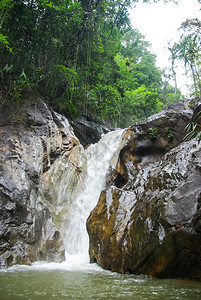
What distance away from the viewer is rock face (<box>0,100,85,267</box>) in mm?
5297

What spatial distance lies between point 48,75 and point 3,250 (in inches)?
264

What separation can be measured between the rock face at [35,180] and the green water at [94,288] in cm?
183

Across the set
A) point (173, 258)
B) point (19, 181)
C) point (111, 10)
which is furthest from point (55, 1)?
point (173, 258)

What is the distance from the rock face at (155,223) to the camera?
373 cm

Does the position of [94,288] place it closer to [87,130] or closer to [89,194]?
Result: [89,194]

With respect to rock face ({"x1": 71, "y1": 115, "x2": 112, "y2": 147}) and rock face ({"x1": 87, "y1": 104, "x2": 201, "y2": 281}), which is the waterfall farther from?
rock face ({"x1": 87, "y1": 104, "x2": 201, "y2": 281})

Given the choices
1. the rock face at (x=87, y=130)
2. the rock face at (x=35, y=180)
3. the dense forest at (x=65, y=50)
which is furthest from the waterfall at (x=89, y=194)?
the dense forest at (x=65, y=50)

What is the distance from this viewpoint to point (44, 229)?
5.95 metres

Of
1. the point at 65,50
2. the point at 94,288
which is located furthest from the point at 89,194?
the point at 65,50

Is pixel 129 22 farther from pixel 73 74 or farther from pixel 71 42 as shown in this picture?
pixel 73 74

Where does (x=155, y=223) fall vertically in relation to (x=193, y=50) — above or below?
below

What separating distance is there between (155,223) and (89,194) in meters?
4.37

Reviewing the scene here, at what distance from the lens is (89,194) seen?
8.42 meters


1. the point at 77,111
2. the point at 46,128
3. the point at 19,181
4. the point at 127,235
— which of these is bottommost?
the point at 127,235
